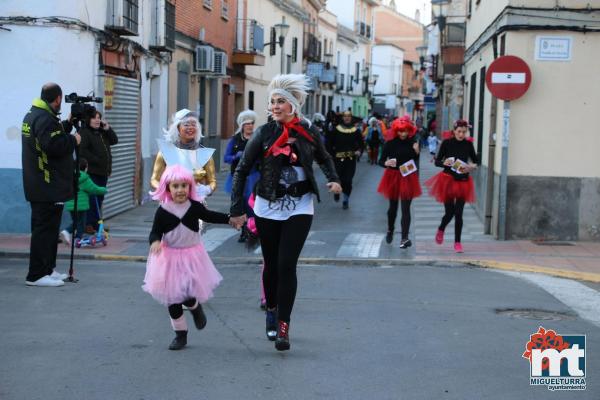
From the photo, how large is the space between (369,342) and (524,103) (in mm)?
7091

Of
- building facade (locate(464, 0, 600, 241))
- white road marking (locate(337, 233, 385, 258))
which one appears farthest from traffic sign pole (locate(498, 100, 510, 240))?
white road marking (locate(337, 233, 385, 258))

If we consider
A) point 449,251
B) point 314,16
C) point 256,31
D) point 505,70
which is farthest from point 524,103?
point 314,16

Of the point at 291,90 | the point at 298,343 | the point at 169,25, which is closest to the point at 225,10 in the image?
the point at 169,25

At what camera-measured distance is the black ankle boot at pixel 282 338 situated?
6.46 meters

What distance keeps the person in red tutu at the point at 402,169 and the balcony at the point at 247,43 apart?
16.5m

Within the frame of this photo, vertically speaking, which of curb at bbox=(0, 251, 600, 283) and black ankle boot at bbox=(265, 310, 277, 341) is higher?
black ankle boot at bbox=(265, 310, 277, 341)

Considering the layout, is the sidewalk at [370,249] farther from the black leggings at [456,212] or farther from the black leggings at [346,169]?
the black leggings at [346,169]

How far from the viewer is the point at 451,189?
12.1 meters

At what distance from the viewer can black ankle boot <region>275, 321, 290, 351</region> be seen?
646 cm

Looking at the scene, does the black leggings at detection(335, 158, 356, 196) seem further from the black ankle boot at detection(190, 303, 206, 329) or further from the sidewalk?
the black ankle boot at detection(190, 303, 206, 329)

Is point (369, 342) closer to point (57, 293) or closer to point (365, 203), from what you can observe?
point (57, 293)

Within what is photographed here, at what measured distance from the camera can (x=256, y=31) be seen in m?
29.5

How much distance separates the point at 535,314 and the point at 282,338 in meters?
2.72

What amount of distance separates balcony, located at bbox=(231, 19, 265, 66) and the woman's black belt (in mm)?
22172
